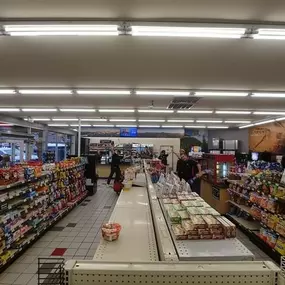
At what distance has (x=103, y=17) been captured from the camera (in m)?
3.32

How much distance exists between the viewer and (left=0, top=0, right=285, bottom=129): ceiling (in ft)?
10.1

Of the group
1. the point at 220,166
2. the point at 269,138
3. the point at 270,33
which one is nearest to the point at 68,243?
the point at 220,166

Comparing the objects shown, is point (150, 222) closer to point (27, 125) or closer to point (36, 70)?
point (36, 70)

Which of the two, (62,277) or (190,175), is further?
(190,175)

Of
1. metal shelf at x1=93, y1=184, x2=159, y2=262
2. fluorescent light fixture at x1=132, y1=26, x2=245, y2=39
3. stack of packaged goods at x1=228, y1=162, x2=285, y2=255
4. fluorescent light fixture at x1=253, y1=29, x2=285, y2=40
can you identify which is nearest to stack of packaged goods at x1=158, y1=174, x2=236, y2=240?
metal shelf at x1=93, y1=184, x2=159, y2=262

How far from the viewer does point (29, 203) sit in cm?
532

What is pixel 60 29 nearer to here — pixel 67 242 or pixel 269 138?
pixel 67 242

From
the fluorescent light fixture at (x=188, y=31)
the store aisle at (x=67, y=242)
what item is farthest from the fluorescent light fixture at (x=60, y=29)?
the store aisle at (x=67, y=242)

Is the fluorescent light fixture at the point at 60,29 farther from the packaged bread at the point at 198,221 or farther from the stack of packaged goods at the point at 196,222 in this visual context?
the packaged bread at the point at 198,221

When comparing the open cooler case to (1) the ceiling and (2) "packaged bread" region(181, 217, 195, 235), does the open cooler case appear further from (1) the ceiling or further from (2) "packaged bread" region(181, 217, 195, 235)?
(2) "packaged bread" region(181, 217, 195, 235)

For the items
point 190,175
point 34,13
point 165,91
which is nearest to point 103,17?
point 34,13

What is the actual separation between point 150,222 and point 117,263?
143 cm

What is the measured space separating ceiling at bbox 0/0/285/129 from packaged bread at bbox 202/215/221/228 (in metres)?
2.43

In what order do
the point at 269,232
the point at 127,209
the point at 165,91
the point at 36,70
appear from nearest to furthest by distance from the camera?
1. the point at 127,209
2. the point at 269,232
3. the point at 36,70
4. the point at 165,91
